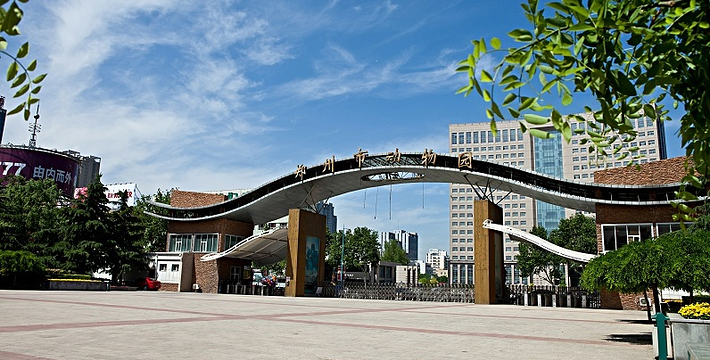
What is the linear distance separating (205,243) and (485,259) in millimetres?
23199

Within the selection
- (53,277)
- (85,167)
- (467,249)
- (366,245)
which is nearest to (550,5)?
(53,277)

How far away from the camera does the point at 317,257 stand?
4041 centimetres

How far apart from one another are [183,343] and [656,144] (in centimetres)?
14325

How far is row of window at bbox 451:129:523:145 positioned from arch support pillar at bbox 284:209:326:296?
110 meters

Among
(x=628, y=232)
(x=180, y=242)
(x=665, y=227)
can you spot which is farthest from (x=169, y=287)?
(x=665, y=227)

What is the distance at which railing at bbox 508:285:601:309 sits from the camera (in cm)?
3216

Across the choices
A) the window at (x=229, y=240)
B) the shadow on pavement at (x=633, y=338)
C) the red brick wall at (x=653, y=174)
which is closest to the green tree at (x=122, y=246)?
the window at (x=229, y=240)

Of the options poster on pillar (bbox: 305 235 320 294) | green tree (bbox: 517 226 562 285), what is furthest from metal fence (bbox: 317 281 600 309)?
green tree (bbox: 517 226 562 285)

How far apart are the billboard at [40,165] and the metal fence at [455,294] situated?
5282cm

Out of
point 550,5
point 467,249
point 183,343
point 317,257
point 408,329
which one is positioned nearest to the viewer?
point 550,5

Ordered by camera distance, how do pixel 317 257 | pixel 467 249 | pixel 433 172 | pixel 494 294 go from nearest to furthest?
pixel 494 294
pixel 433 172
pixel 317 257
pixel 467 249

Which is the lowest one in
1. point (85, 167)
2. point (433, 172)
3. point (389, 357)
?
point (389, 357)

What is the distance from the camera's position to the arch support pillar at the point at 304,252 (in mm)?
37312

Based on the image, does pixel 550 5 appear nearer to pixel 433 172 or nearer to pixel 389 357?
pixel 389 357
